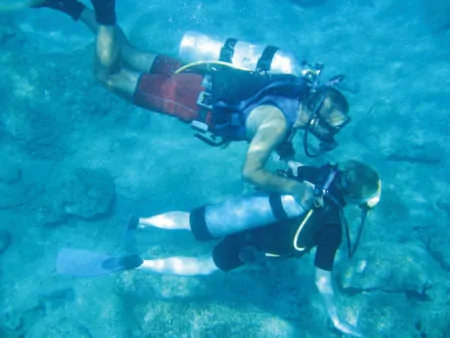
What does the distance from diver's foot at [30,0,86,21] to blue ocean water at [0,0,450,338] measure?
2119 millimetres

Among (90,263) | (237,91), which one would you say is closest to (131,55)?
(237,91)

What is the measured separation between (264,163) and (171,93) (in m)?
1.84

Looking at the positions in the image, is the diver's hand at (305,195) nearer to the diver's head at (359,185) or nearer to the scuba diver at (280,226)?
the scuba diver at (280,226)

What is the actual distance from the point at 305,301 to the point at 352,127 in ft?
23.1

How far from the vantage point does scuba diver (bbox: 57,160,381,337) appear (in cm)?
386

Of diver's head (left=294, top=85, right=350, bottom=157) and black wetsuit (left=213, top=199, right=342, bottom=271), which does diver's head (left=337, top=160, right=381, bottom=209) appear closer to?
black wetsuit (left=213, top=199, right=342, bottom=271)

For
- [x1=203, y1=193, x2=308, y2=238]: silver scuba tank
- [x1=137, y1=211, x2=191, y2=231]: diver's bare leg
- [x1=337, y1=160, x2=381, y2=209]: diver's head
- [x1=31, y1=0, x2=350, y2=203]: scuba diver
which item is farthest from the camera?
[x1=137, y1=211, x2=191, y2=231]: diver's bare leg

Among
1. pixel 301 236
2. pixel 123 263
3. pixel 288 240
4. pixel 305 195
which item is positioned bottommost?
pixel 123 263

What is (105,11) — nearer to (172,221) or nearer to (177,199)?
(172,221)

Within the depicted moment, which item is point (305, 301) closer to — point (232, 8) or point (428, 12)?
point (232, 8)

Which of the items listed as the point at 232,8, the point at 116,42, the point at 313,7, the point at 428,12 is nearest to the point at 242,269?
the point at 116,42

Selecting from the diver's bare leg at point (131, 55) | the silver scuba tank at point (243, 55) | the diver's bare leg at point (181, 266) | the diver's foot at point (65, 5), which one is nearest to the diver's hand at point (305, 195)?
the silver scuba tank at point (243, 55)

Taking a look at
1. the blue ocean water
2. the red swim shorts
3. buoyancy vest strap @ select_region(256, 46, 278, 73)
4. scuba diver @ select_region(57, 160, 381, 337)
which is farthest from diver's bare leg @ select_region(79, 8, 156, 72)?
scuba diver @ select_region(57, 160, 381, 337)

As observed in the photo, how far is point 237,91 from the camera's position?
14.0ft
